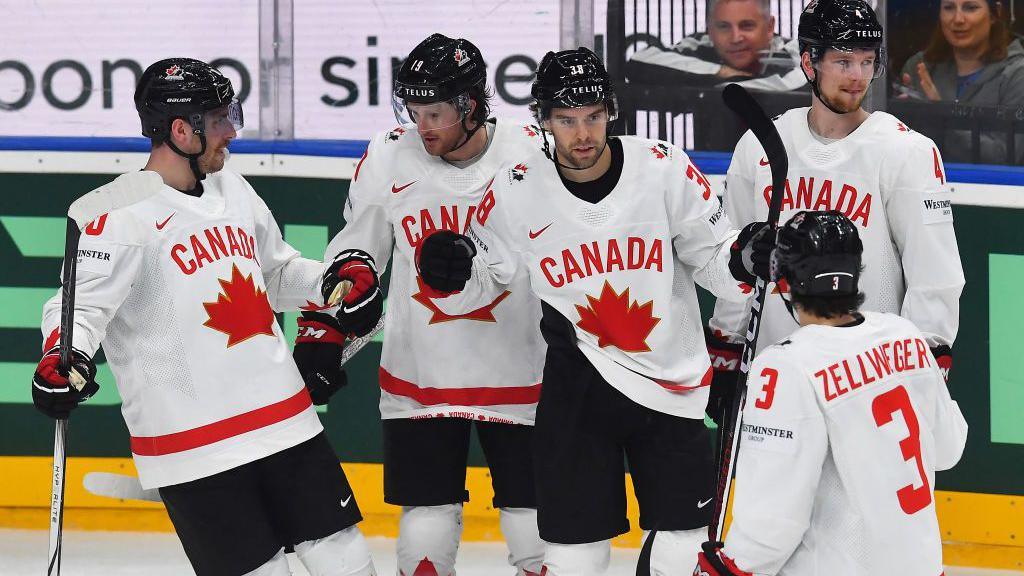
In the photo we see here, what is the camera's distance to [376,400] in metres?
4.53

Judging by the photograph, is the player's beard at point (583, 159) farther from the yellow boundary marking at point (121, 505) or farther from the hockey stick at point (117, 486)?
the yellow boundary marking at point (121, 505)

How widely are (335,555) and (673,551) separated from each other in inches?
27.4

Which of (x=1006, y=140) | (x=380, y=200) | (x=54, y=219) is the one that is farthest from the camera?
(x=54, y=219)

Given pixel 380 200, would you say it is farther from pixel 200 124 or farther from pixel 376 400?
pixel 376 400

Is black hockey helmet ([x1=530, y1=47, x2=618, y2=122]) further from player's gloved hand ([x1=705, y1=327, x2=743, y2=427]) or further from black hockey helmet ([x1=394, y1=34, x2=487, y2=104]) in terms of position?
player's gloved hand ([x1=705, y1=327, x2=743, y2=427])

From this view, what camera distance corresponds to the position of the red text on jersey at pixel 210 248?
2.82 m

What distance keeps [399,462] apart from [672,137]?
157cm

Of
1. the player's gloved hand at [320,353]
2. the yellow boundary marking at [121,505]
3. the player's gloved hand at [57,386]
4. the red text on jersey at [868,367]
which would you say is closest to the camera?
→ the red text on jersey at [868,367]

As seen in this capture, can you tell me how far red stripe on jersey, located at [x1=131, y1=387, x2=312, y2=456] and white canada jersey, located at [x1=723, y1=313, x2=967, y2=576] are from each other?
1.07m

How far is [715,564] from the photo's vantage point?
225 cm

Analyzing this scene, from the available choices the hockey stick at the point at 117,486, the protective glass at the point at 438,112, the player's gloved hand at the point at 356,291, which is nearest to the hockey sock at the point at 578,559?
the player's gloved hand at the point at 356,291

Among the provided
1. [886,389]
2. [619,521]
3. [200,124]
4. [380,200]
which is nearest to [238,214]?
[200,124]

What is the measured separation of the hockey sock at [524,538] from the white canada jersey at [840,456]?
1.14 m

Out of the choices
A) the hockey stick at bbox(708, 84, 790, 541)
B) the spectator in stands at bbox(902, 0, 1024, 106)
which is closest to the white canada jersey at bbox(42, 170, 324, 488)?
the hockey stick at bbox(708, 84, 790, 541)
